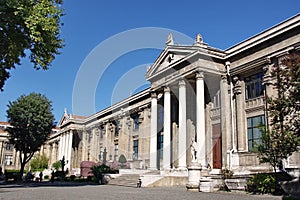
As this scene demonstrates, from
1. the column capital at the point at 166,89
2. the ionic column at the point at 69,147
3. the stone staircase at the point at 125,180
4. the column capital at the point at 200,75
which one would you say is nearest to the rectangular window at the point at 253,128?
the column capital at the point at 200,75

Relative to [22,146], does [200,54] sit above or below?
above

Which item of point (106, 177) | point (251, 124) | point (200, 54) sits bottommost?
point (106, 177)

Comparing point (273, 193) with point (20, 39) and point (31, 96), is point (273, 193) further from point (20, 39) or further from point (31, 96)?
point (31, 96)

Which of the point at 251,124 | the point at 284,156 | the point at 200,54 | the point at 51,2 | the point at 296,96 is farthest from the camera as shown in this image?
the point at 200,54

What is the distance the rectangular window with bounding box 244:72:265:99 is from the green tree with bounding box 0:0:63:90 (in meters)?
14.6

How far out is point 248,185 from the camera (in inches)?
622

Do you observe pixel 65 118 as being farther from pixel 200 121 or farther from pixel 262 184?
pixel 262 184

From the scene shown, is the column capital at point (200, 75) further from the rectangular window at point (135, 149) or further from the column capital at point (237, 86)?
the rectangular window at point (135, 149)

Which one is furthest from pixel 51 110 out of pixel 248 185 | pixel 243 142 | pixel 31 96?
pixel 248 185

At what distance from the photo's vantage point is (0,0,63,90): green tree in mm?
13539

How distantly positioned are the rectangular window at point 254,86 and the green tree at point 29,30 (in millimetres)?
14565

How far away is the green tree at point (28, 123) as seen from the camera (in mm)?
35406

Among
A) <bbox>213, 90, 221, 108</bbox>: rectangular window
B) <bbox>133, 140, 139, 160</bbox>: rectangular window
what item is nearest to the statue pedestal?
<bbox>213, 90, 221, 108</bbox>: rectangular window

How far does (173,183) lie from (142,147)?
14216mm
